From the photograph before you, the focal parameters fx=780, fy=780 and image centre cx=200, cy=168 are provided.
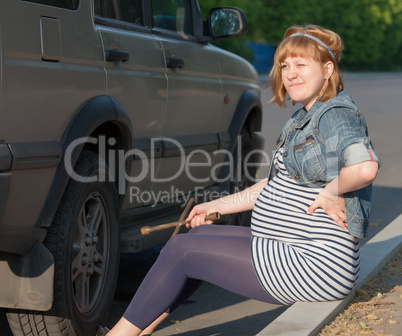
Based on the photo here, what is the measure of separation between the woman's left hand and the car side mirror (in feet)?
9.35

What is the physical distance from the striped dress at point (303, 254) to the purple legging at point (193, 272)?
0.21ft

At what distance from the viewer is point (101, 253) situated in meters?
4.34

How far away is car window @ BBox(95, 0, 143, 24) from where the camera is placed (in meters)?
4.38

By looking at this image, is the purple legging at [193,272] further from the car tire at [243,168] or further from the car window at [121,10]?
the car tire at [243,168]

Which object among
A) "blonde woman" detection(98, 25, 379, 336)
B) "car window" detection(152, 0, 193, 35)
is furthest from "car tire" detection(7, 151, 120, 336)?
"car window" detection(152, 0, 193, 35)

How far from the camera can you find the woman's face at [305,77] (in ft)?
11.1

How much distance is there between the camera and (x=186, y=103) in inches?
205

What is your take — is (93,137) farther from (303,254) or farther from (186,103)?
(303,254)

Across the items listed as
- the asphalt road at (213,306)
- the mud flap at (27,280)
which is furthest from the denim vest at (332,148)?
the asphalt road at (213,306)

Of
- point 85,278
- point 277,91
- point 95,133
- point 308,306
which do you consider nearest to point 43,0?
point 95,133

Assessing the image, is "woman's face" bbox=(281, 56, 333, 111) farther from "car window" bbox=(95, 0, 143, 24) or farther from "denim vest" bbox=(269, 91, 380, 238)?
"car window" bbox=(95, 0, 143, 24)

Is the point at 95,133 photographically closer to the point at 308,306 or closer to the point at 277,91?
the point at 277,91

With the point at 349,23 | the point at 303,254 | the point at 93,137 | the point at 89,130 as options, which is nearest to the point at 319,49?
the point at 303,254

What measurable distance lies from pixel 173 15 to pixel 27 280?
2.60 meters
